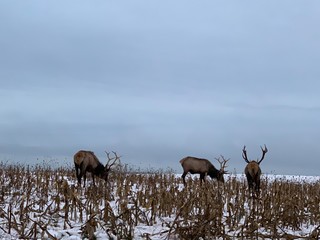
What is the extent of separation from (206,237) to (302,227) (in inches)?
110

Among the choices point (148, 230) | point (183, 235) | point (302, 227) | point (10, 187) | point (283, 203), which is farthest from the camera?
point (10, 187)

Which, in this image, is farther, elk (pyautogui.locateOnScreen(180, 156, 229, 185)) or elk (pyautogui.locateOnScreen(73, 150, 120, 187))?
elk (pyautogui.locateOnScreen(180, 156, 229, 185))

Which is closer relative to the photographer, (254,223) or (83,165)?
(254,223)

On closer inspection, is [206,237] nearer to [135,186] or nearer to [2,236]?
[2,236]

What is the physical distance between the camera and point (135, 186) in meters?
16.4

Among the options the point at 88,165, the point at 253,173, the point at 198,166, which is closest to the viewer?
the point at 253,173

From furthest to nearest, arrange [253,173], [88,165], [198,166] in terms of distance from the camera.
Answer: [198,166] → [88,165] → [253,173]

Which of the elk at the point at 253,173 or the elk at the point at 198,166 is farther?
the elk at the point at 198,166

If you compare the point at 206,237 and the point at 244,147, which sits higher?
the point at 244,147

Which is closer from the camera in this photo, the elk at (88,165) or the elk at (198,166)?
the elk at (88,165)

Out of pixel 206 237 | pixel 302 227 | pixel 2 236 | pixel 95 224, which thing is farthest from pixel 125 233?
pixel 302 227

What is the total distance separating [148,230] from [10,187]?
6.84 m

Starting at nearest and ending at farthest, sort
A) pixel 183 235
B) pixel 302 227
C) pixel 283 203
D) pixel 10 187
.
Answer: pixel 183 235 < pixel 302 227 < pixel 283 203 < pixel 10 187

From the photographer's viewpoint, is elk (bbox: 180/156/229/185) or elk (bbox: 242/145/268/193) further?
elk (bbox: 180/156/229/185)
